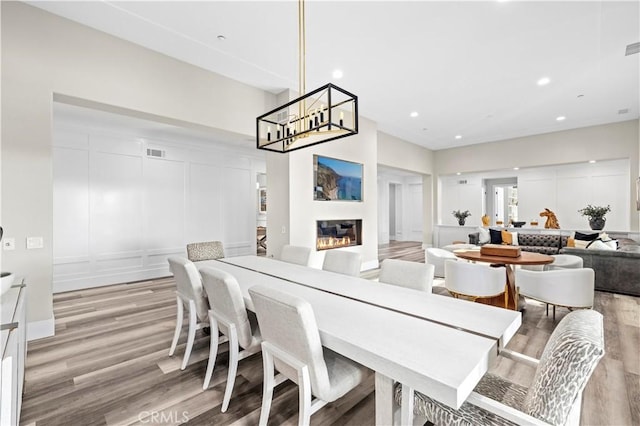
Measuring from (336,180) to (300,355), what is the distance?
4.27 meters

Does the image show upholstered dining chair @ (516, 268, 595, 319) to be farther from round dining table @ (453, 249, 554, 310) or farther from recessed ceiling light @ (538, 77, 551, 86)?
recessed ceiling light @ (538, 77, 551, 86)

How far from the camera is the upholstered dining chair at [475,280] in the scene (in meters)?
3.12

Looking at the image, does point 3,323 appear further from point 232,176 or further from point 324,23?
Answer: point 232,176

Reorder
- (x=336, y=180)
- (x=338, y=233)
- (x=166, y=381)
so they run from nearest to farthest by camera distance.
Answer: (x=166, y=381) < (x=336, y=180) < (x=338, y=233)

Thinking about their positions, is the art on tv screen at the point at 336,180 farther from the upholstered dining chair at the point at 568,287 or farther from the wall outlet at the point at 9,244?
the wall outlet at the point at 9,244

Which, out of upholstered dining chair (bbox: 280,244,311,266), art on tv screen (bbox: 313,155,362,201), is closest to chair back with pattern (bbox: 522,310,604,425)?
upholstered dining chair (bbox: 280,244,311,266)

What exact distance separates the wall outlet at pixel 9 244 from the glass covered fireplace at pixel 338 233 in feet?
12.2

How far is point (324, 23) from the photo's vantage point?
298 centimetres

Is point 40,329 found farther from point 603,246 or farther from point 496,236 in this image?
point 496,236

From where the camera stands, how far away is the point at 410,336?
51.9 inches

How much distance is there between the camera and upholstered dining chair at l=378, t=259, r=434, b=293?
85.0 inches

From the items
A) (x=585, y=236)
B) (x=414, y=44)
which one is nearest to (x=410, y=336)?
(x=414, y=44)

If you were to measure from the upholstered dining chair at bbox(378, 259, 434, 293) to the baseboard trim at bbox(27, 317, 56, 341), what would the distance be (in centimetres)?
341

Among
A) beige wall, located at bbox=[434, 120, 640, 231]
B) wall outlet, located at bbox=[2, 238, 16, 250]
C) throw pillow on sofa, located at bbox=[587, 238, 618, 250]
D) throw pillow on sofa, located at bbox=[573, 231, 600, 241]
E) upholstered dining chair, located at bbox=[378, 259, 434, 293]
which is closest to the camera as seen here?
upholstered dining chair, located at bbox=[378, 259, 434, 293]
